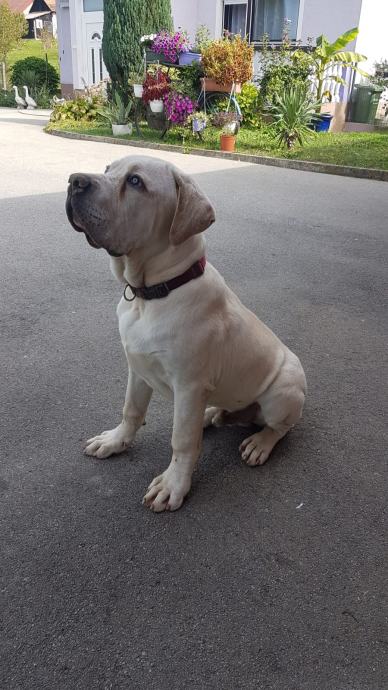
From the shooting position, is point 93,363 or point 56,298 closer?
point 93,363

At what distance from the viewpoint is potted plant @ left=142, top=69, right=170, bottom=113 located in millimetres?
12102

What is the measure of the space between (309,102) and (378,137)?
236 centimetres

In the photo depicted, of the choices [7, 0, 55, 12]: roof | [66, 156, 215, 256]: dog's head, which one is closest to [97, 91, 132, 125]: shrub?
[66, 156, 215, 256]: dog's head

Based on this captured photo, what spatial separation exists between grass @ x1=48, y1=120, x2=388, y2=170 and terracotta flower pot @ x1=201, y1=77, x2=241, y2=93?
2.85 ft

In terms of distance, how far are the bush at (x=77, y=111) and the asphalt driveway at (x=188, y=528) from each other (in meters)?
12.9

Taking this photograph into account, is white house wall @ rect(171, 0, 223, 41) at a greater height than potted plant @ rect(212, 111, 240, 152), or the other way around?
white house wall @ rect(171, 0, 223, 41)

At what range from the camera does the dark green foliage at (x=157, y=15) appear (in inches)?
550

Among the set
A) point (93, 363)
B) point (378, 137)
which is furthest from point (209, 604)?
point (378, 137)

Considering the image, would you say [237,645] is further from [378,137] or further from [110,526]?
[378,137]

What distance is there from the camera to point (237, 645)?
5.50 ft

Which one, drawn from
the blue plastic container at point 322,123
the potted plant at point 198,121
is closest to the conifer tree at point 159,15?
the potted plant at point 198,121

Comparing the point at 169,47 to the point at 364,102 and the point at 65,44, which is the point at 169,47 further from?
the point at 65,44

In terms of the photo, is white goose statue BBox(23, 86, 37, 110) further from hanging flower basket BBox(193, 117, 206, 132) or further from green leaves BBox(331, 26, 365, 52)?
green leaves BBox(331, 26, 365, 52)

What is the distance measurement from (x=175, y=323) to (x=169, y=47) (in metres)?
12.5
